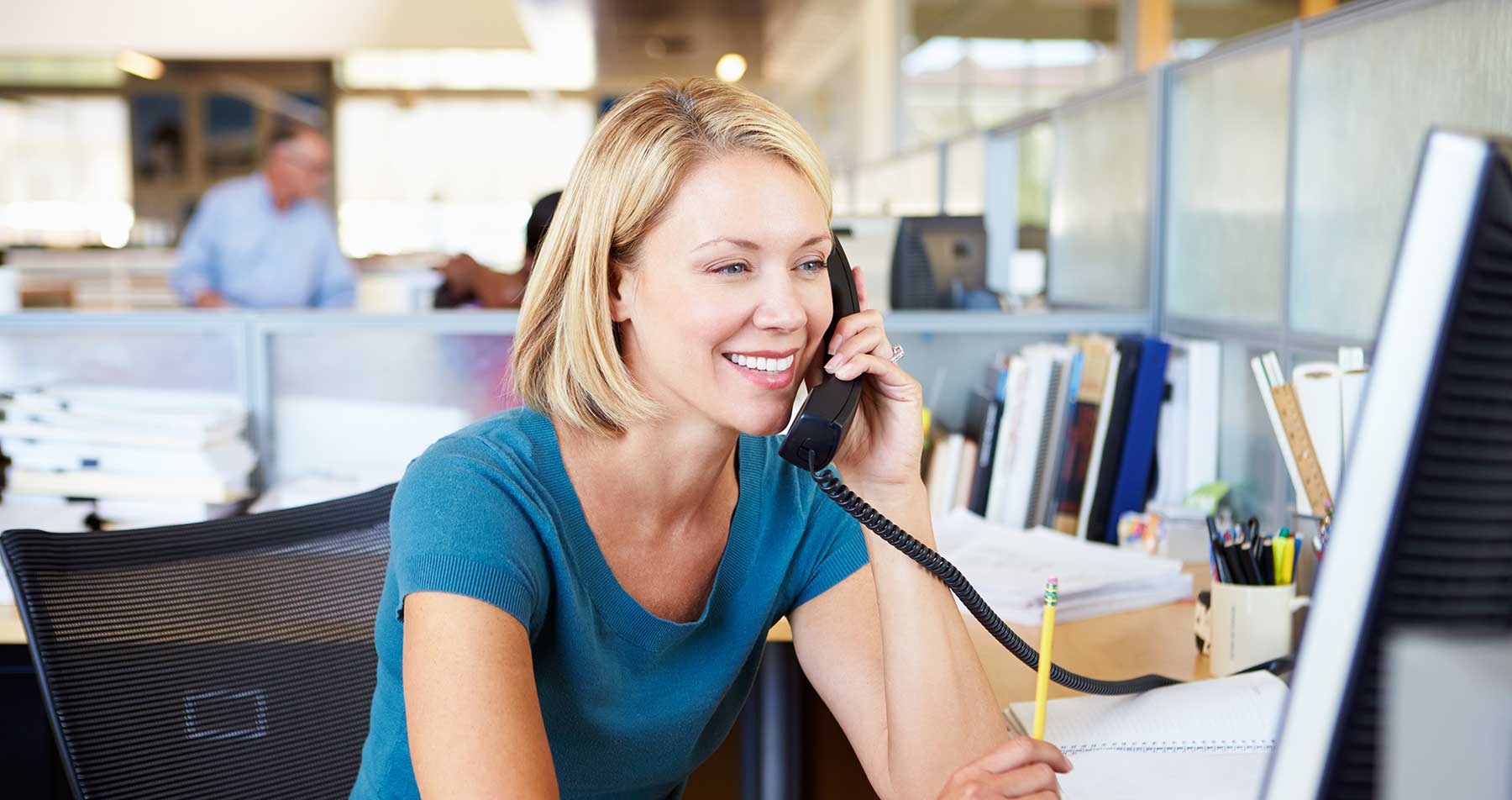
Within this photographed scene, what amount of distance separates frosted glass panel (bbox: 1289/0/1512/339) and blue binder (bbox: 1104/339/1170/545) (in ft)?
0.89

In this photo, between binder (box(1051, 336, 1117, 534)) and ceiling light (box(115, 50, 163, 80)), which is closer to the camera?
binder (box(1051, 336, 1117, 534))

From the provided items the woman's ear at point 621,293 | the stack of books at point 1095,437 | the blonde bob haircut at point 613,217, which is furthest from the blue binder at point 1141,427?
the woman's ear at point 621,293

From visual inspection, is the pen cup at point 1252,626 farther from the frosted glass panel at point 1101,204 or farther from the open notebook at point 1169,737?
the frosted glass panel at point 1101,204

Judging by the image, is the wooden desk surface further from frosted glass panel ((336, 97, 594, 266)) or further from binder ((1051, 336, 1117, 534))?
frosted glass panel ((336, 97, 594, 266))

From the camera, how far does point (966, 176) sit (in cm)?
367

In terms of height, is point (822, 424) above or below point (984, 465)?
above

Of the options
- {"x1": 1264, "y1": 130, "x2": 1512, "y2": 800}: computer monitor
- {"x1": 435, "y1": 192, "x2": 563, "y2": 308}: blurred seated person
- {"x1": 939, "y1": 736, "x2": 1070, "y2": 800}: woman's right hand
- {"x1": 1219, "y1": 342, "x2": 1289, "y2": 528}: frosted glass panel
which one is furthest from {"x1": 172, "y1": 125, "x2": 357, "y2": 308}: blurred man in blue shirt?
{"x1": 1264, "y1": 130, "x2": 1512, "y2": 800}: computer monitor

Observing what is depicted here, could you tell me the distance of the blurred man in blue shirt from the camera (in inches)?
174

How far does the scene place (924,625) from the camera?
1.11 m

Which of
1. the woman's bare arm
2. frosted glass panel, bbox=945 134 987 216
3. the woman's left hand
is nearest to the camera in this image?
the woman's bare arm

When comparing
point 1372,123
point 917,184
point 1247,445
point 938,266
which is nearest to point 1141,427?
point 1247,445

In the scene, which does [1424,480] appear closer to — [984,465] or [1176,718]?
[1176,718]

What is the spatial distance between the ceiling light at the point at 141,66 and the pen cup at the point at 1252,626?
312 inches

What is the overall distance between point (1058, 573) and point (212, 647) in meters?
1.00
